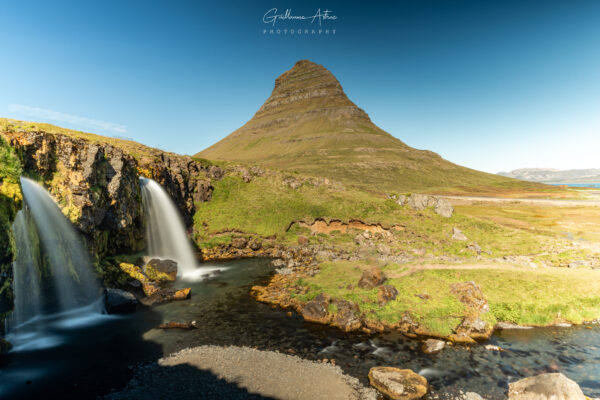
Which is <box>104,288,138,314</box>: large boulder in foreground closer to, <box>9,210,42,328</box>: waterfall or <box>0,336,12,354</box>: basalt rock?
<box>9,210,42,328</box>: waterfall

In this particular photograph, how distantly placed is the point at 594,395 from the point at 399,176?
616 feet

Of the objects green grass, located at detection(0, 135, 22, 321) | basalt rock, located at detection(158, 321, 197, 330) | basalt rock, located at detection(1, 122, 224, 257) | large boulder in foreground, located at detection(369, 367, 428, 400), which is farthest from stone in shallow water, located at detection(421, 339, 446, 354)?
basalt rock, located at detection(1, 122, 224, 257)

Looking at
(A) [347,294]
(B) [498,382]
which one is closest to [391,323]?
(A) [347,294]

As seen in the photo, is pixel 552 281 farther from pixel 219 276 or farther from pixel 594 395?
pixel 219 276

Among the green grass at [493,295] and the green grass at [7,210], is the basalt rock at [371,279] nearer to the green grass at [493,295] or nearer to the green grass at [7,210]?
the green grass at [493,295]

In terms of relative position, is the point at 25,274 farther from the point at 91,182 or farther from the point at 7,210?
the point at 91,182

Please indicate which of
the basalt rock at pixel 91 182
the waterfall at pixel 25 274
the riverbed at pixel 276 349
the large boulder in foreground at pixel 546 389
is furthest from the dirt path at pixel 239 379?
the basalt rock at pixel 91 182

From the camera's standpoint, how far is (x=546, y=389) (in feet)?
50.9

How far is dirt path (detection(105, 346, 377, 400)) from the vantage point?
1700 centimetres

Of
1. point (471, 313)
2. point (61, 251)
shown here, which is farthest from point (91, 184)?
point (471, 313)

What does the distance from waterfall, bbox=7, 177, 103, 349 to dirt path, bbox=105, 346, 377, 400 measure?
11.6 metres

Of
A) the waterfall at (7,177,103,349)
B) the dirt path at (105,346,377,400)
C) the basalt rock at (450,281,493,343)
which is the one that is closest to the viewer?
the dirt path at (105,346,377,400)

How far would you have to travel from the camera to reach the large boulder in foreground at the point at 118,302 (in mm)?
29203

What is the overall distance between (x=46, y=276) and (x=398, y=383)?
34501 millimetres
